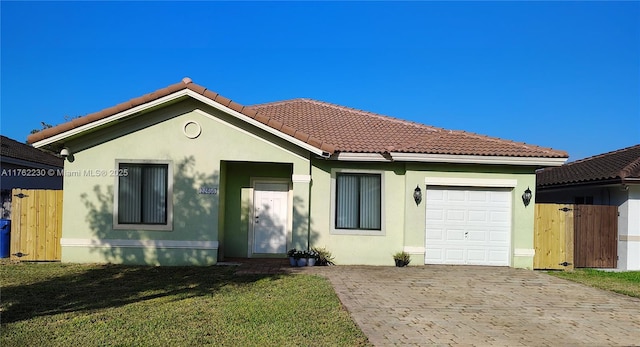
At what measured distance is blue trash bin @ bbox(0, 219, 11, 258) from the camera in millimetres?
12570

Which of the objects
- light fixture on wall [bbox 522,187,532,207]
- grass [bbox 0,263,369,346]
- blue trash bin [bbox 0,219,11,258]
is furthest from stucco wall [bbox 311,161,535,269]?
blue trash bin [bbox 0,219,11,258]

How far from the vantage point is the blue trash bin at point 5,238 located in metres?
12.6

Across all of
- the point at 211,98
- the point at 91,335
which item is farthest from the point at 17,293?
the point at 211,98

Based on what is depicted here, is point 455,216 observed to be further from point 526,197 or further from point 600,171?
point 600,171

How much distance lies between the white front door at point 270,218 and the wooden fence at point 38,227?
5.20m

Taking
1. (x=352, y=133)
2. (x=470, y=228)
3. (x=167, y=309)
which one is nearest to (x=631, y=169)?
(x=470, y=228)

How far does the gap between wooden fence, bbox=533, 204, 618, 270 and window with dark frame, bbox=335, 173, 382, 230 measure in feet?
14.8

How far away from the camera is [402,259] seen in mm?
13133

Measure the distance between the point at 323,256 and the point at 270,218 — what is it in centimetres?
216

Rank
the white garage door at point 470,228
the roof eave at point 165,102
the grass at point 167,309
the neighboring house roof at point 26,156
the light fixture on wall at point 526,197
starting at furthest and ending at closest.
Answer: the neighboring house roof at point 26,156 < the white garage door at point 470,228 < the light fixture on wall at point 526,197 < the roof eave at point 165,102 < the grass at point 167,309

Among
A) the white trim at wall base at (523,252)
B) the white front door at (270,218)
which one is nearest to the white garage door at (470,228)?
the white trim at wall base at (523,252)

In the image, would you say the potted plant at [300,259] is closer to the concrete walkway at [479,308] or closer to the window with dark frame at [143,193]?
the concrete walkway at [479,308]

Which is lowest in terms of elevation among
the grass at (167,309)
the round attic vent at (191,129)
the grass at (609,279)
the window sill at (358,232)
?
the grass at (609,279)

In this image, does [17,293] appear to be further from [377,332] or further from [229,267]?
[377,332]
